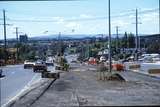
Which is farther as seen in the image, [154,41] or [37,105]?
[154,41]

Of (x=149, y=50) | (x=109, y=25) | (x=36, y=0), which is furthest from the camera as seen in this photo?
(x=149, y=50)

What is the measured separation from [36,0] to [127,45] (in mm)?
171806

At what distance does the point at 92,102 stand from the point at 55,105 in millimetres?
1906

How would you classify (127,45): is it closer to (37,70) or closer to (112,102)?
(37,70)

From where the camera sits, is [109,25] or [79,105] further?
[109,25]

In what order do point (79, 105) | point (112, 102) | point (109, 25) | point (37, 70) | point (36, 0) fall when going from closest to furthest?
point (36, 0)
point (79, 105)
point (112, 102)
point (109, 25)
point (37, 70)

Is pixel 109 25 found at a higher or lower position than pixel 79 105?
higher

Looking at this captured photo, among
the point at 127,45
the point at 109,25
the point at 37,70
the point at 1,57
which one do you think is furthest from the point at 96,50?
the point at 109,25

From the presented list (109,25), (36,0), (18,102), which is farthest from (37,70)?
(36,0)

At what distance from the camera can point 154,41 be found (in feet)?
605

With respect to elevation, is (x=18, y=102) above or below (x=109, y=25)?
below

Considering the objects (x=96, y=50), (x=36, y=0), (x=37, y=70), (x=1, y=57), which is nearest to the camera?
(x=36, y=0)

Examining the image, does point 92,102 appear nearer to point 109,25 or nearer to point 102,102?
point 102,102

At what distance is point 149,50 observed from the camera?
175 metres
